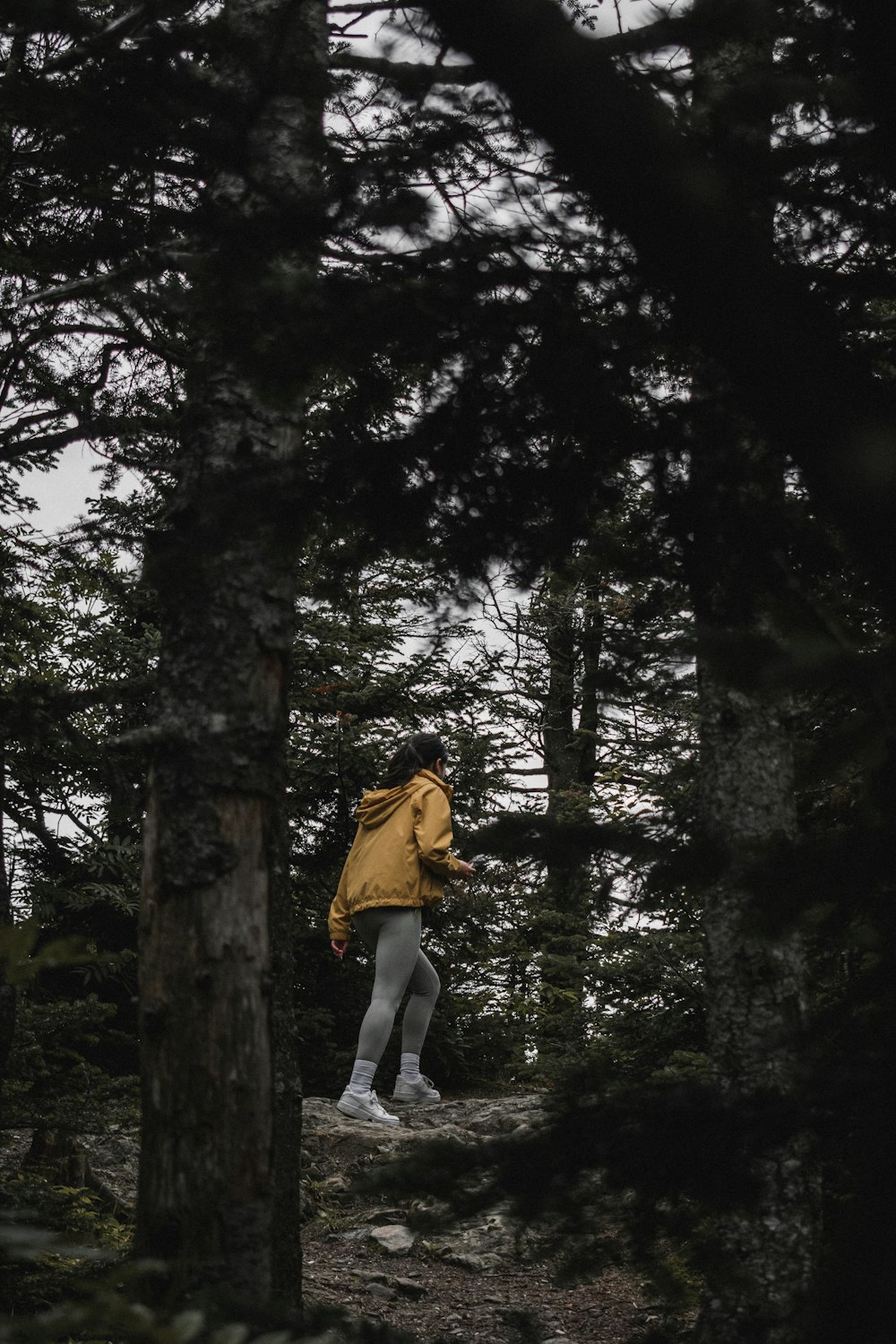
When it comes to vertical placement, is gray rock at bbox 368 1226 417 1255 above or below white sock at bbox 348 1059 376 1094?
below

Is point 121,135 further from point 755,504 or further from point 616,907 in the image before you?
point 616,907

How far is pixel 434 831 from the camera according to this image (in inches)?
277

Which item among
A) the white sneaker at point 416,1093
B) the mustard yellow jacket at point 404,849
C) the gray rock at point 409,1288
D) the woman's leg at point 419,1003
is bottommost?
the gray rock at point 409,1288

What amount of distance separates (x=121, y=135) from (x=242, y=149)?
0.77 ft

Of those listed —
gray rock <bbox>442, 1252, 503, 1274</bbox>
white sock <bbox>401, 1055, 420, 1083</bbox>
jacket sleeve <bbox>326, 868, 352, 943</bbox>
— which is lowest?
gray rock <bbox>442, 1252, 503, 1274</bbox>

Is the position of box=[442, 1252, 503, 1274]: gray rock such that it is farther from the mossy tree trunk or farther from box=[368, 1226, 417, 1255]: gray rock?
the mossy tree trunk

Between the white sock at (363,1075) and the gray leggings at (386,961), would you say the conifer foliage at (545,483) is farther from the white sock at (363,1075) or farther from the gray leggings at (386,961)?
the white sock at (363,1075)

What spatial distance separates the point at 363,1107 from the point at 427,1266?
4.36 feet

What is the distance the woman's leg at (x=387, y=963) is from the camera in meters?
7.05

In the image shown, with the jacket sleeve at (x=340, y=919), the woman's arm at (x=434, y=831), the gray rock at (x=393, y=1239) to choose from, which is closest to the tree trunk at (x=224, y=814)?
the woman's arm at (x=434, y=831)

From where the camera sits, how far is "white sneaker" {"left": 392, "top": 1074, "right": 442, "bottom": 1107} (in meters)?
7.95

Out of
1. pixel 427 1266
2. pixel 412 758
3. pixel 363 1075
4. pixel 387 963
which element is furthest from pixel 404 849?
pixel 427 1266

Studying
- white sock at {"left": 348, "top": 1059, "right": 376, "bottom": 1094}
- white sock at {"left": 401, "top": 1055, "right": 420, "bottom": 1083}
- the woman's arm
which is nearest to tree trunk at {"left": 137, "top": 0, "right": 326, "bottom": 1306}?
the woman's arm

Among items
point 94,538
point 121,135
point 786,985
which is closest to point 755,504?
point 121,135
